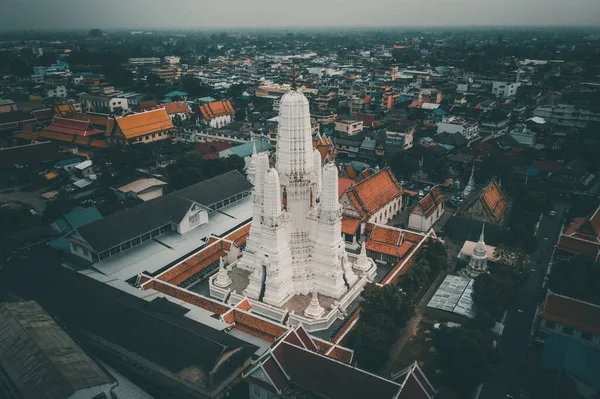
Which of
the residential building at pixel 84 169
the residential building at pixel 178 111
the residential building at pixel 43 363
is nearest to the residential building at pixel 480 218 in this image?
the residential building at pixel 43 363

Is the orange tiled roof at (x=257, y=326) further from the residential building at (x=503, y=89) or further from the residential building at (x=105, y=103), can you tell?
the residential building at (x=503, y=89)

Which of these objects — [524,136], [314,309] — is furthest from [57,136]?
[524,136]

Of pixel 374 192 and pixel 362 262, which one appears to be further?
pixel 374 192

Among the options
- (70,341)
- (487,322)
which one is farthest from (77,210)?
(487,322)

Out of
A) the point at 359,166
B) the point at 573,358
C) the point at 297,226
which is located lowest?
the point at 359,166

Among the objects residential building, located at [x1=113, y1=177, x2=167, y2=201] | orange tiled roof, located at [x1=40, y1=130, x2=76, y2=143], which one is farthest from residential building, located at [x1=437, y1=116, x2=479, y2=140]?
orange tiled roof, located at [x1=40, y1=130, x2=76, y2=143]

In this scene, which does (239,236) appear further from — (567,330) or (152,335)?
(567,330)

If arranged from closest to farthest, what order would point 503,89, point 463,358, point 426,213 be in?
point 463,358
point 426,213
point 503,89
